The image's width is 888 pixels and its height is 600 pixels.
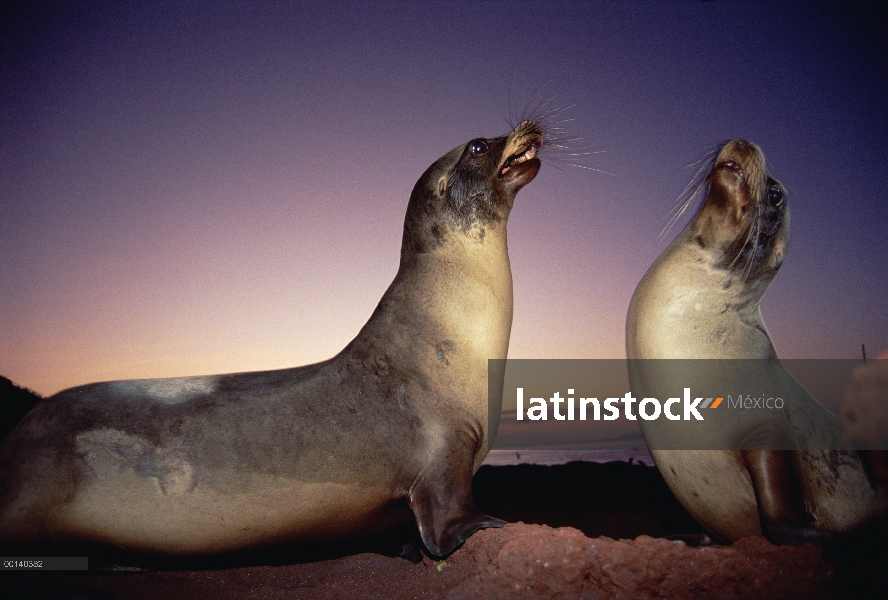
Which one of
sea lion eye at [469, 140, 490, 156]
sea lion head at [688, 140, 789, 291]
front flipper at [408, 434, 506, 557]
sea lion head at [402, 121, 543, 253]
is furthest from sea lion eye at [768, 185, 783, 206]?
front flipper at [408, 434, 506, 557]

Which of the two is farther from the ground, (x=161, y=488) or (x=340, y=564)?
(x=161, y=488)

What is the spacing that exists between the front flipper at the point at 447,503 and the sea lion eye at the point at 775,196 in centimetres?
221

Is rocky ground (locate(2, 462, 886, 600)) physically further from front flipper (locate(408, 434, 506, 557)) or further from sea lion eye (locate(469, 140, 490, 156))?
sea lion eye (locate(469, 140, 490, 156))

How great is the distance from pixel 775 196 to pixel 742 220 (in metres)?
0.33

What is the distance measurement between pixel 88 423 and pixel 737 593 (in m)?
2.93

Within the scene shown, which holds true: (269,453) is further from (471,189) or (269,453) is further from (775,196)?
(775,196)

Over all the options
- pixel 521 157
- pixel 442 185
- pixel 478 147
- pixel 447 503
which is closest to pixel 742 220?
pixel 521 157

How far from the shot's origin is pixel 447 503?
2643 mm

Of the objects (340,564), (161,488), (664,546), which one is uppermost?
(161,488)

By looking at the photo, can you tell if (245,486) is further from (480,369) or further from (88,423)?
(480,369)

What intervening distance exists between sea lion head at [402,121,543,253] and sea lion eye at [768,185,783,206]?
1345 millimetres

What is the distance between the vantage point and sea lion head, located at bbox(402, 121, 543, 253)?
11.2ft

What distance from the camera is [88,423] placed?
2.76m

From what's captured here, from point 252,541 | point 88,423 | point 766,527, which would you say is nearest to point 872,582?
point 766,527
